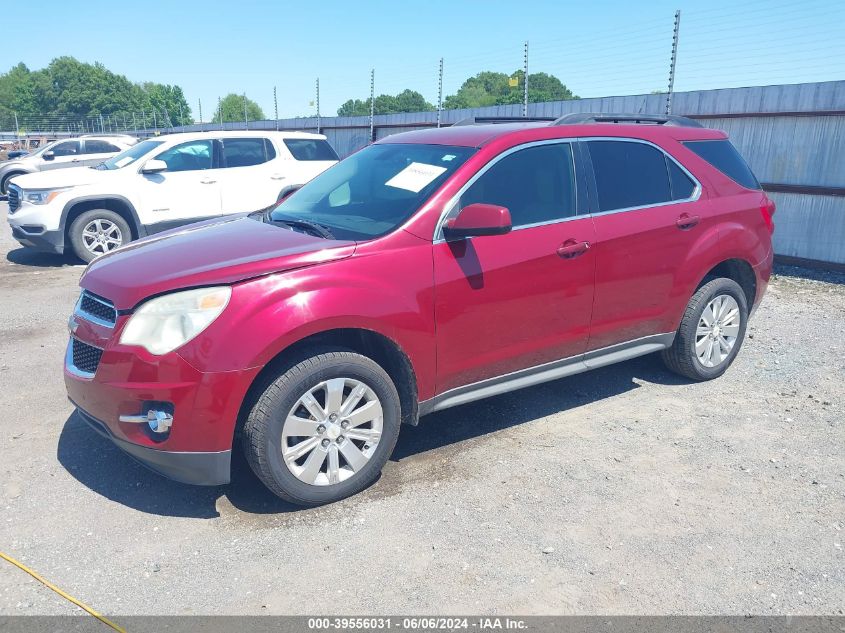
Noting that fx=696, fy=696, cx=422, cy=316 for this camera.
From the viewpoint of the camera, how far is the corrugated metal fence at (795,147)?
28.8ft

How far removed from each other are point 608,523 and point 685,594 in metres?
0.57

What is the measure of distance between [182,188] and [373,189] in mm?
6432

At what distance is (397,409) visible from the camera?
370 centimetres

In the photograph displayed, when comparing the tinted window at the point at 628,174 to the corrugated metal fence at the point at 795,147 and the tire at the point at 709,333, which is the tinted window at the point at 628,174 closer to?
the tire at the point at 709,333

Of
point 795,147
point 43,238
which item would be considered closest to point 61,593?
point 43,238

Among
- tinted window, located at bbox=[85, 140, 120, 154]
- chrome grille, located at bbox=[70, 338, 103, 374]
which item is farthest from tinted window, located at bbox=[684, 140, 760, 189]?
tinted window, located at bbox=[85, 140, 120, 154]

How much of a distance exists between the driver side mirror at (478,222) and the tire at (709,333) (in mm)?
2095

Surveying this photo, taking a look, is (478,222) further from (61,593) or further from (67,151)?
(67,151)

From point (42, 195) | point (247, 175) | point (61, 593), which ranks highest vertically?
point (247, 175)

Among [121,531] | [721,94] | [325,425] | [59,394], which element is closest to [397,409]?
[325,425]

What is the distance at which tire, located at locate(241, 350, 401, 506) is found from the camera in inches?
130

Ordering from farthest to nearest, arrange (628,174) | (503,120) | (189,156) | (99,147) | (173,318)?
(99,147)
(189,156)
(503,120)
(628,174)
(173,318)

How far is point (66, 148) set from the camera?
58.9 ft

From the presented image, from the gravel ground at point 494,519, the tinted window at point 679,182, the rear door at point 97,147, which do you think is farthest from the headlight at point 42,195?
the rear door at point 97,147
